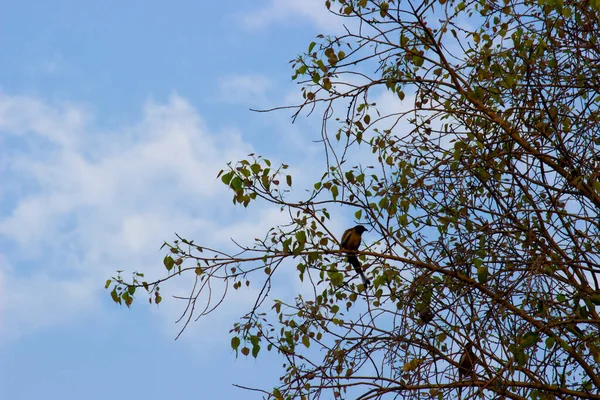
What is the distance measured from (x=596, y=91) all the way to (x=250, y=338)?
340 centimetres

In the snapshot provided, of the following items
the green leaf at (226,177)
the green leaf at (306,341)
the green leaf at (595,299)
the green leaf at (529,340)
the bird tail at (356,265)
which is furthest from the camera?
the bird tail at (356,265)

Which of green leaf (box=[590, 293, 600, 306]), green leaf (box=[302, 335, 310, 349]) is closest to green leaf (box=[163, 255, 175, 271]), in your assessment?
green leaf (box=[302, 335, 310, 349])

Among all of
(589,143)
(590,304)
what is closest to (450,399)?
(590,304)

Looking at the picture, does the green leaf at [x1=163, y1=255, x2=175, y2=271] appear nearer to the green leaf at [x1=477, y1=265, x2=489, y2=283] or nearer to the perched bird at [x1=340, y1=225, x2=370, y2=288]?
the perched bird at [x1=340, y1=225, x2=370, y2=288]

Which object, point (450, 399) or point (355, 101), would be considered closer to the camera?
point (450, 399)

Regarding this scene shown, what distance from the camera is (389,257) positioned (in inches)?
254

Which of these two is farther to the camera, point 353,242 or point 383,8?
point 353,242

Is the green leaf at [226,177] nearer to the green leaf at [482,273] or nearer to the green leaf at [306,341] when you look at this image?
the green leaf at [306,341]

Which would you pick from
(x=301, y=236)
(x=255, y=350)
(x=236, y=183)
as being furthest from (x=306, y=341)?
(x=236, y=183)

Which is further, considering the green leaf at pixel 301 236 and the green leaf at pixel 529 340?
the green leaf at pixel 301 236

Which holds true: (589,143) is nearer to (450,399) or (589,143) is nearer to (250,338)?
(450,399)

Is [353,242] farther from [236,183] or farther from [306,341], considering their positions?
[236,183]

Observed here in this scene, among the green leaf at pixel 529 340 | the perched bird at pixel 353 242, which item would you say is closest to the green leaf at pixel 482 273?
the green leaf at pixel 529 340

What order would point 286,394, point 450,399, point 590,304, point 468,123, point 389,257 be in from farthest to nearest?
point 468,123 → point 389,257 → point 286,394 → point 450,399 → point 590,304
